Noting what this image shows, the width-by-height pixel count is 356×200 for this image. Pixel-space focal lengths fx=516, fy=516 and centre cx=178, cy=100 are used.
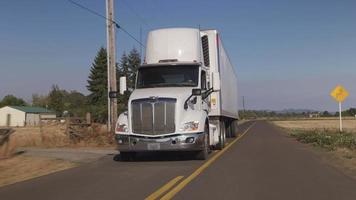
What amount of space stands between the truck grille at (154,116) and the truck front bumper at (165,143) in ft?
0.71

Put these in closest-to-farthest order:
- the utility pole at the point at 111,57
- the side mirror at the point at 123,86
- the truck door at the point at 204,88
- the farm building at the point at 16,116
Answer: the truck door at the point at 204,88, the side mirror at the point at 123,86, the utility pole at the point at 111,57, the farm building at the point at 16,116

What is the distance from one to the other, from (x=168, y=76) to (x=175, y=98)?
6.66 ft

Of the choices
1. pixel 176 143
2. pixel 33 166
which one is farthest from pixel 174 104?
pixel 33 166

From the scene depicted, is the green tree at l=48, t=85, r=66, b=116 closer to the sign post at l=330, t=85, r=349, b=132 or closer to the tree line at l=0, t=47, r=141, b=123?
the tree line at l=0, t=47, r=141, b=123

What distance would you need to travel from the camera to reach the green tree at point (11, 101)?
147m

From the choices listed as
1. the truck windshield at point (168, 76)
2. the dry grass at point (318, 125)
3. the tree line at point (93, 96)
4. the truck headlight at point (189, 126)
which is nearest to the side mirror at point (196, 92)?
the truck windshield at point (168, 76)

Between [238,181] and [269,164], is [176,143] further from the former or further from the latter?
[238,181]

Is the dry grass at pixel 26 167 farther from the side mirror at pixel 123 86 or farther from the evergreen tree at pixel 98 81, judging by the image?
the evergreen tree at pixel 98 81

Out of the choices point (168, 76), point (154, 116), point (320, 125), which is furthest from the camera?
point (320, 125)

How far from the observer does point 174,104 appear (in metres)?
15.7

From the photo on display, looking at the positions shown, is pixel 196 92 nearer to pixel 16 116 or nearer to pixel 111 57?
pixel 111 57

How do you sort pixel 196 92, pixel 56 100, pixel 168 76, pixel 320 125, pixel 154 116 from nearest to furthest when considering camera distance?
pixel 154 116 < pixel 196 92 < pixel 168 76 < pixel 320 125 < pixel 56 100

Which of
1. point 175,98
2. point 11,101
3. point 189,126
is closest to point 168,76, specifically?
point 175,98

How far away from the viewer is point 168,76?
17.7m
